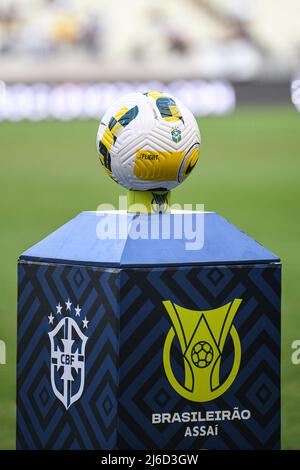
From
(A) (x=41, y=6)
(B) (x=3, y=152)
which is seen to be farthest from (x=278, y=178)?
(A) (x=41, y=6)

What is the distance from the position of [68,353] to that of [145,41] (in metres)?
32.6

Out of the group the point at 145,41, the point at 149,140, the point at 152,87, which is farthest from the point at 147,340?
the point at 145,41

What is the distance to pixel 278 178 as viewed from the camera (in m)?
20.7

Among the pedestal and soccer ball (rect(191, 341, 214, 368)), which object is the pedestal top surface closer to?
the pedestal

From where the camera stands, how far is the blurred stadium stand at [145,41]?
35.1 meters

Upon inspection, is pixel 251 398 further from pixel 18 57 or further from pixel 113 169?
pixel 18 57

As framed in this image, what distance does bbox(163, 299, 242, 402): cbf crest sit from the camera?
4555mm

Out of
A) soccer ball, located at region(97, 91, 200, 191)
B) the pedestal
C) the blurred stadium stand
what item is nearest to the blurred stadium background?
the blurred stadium stand

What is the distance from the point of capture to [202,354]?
15.2 ft

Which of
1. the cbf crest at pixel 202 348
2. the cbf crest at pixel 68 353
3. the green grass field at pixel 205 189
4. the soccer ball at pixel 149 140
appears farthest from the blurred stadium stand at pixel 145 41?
the cbf crest at pixel 202 348

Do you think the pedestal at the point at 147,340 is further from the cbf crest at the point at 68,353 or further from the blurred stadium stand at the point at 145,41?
the blurred stadium stand at the point at 145,41

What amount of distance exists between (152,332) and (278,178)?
1640cm

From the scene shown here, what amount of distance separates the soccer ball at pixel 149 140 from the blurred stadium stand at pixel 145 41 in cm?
2892

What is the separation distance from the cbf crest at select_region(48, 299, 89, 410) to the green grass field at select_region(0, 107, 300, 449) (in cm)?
96
